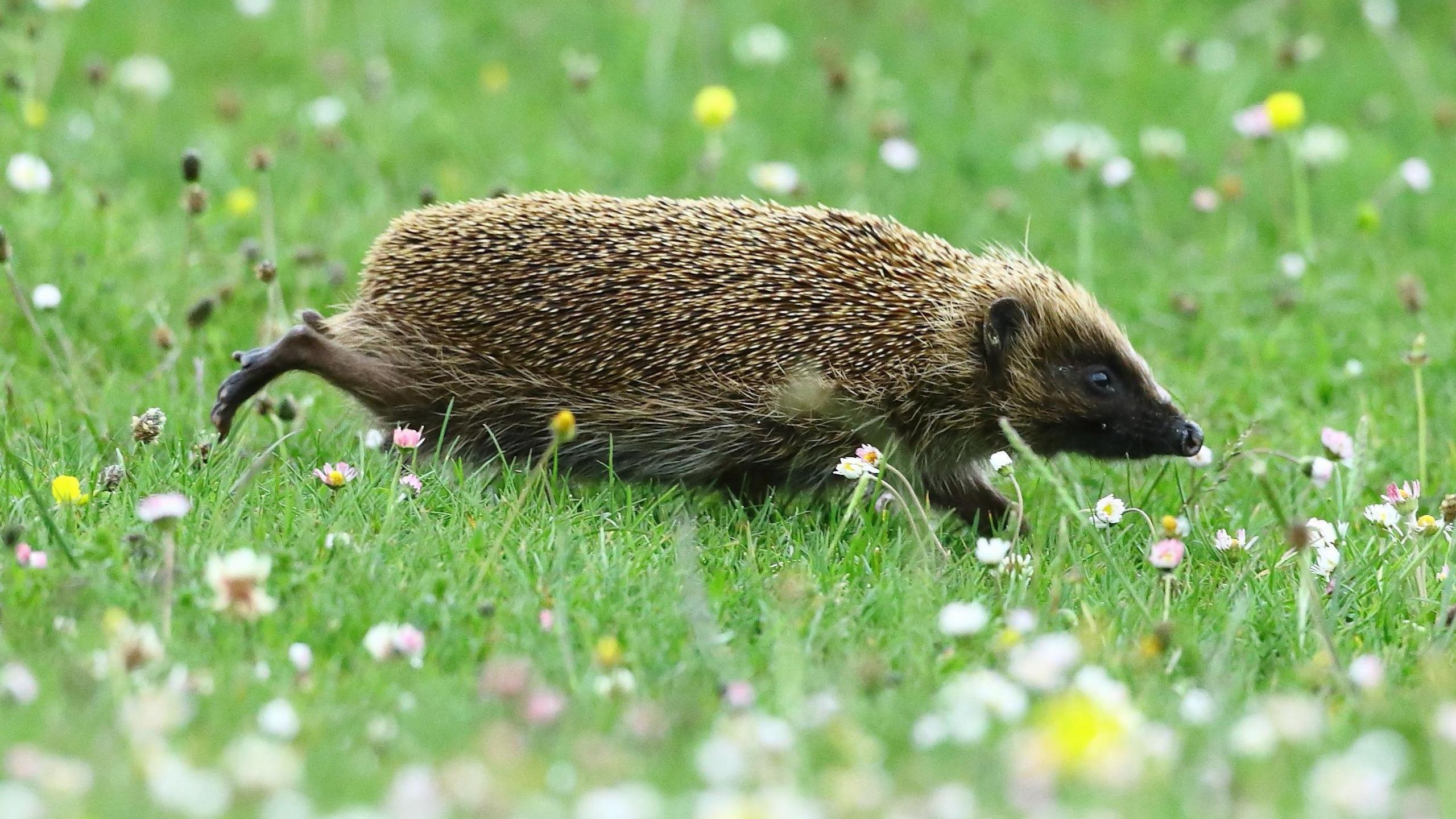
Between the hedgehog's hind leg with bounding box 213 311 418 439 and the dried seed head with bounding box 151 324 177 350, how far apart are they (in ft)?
2.75

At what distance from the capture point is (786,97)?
10.1 meters

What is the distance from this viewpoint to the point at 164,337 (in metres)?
6.34

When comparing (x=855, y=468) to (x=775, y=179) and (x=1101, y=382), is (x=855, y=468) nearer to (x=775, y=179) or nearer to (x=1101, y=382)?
(x=1101, y=382)

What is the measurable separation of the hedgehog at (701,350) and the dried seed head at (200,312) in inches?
28.2

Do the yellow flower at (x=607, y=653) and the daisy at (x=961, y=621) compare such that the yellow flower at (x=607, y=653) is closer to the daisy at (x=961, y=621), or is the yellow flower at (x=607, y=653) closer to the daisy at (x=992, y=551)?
the daisy at (x=961, y=621)

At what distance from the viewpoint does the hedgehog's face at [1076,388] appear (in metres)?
5.81

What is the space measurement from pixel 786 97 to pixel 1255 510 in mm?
4879

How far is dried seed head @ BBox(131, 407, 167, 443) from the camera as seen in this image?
5230 millimetres

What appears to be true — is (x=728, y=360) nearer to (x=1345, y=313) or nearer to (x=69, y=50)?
(x=1345, y=313)

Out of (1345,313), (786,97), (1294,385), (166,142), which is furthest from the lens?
(786,97)

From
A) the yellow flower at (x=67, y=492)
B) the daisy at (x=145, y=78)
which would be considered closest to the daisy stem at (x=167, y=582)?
the yellow flower at (x=67, y=492)

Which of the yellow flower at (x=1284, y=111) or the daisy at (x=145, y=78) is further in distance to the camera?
the daisy at (x=145, y=78)

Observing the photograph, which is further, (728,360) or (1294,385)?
(1294,385)

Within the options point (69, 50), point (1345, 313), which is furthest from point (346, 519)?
point (69, 50)
